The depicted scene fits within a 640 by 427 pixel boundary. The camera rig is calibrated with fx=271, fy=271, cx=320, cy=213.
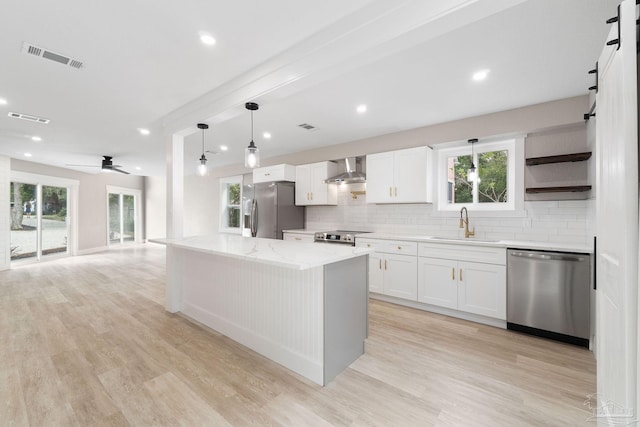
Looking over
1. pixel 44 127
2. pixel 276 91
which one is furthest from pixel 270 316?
pixel 44 127

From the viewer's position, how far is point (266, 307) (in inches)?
95.4

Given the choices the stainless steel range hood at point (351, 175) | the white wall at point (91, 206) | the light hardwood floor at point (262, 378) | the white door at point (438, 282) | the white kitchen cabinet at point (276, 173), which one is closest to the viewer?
the light hardwood floor at point (262, 378)

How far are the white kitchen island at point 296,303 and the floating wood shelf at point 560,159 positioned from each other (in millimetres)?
2282

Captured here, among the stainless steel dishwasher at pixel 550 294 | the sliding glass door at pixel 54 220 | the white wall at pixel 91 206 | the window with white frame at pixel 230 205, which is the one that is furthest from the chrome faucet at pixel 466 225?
the white wall at pixel 91 206

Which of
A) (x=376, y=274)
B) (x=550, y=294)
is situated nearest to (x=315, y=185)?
(x=376, y=274)

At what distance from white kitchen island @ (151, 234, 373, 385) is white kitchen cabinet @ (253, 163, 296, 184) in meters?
2.55

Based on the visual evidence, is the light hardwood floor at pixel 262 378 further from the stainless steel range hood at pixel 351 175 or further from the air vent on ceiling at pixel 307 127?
the air vent on ceiling at pixel 307 127

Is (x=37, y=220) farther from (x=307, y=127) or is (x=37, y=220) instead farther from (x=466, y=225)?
(x=466, y=225)

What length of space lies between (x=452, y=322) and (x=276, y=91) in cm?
312

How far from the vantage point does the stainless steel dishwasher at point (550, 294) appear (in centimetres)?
253

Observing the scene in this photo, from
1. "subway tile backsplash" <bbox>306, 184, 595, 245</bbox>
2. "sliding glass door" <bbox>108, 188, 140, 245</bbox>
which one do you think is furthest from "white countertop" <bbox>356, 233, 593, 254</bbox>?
"sliding glass door" <bbox>108, 188, 140, 245</bbox>

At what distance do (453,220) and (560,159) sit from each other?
52.4 inches

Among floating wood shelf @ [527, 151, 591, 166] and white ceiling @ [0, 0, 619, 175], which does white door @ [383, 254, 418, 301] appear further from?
white ceiling @ [0, 0, 619, 175]

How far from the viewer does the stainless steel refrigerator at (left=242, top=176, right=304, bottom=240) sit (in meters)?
5.05
